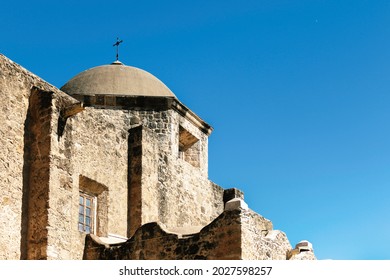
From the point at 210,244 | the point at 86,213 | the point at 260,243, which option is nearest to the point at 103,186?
the point at 86,213

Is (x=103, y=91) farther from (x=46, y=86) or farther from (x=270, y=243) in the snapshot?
(x=270, y=243)

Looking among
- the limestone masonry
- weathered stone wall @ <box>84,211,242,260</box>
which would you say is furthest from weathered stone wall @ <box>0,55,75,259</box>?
weathered stone wall @ <box>84,211,242,260</box>

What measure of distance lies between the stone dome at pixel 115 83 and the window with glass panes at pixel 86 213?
157 inches

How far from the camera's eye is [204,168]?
2125 centimetres

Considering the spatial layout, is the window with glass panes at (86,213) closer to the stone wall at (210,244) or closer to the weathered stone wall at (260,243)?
the stone wall at (210,244)

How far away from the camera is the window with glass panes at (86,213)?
16047mm

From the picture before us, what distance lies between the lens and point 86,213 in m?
16.2

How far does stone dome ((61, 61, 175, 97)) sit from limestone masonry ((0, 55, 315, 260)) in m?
0.07

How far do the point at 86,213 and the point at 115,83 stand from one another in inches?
192

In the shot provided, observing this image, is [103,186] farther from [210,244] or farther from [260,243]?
[260,243]
